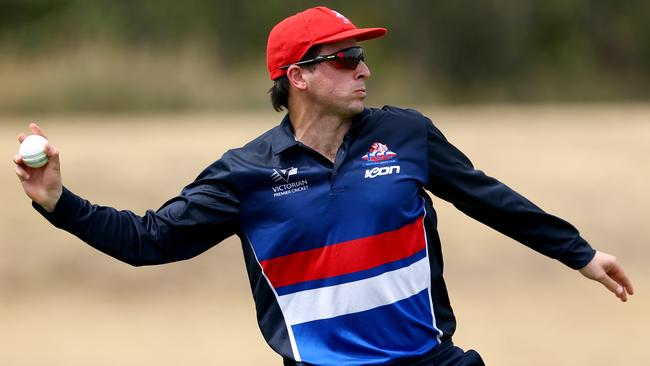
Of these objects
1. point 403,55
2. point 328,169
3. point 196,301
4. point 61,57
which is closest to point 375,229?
point 328,169

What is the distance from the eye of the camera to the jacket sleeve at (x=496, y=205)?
5.36m

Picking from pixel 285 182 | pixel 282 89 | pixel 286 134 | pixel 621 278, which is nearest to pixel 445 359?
pixel 621 278

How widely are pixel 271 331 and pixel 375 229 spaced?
603 millimetres

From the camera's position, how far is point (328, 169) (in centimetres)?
529

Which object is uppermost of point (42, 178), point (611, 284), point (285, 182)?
point (42, 178)

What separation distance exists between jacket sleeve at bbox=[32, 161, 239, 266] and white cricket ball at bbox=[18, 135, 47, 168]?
254mm

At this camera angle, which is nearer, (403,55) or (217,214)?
(217,214)

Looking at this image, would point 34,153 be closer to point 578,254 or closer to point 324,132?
point 324,132

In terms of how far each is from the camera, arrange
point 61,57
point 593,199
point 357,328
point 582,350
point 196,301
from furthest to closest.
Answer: point 61,57 < point 593,199 < point 196,301 < point 582,350 < point 357,328

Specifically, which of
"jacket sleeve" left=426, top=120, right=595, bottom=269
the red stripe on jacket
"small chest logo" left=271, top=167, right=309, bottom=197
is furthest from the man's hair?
the red stripe on jacket

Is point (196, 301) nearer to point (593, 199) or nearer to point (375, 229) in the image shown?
point (593, 199)

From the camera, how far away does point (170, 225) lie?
5273mm

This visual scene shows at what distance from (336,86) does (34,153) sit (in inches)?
49.9

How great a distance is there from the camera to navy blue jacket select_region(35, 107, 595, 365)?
5.17 m
